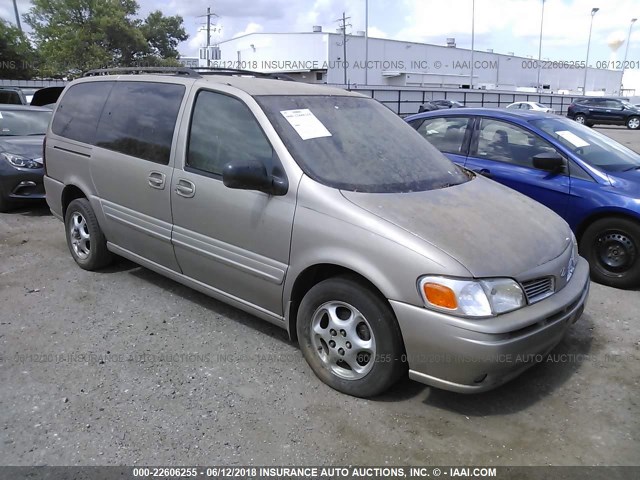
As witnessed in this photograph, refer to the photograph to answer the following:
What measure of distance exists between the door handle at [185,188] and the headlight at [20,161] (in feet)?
15.3

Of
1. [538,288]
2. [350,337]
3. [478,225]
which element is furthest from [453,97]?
[350,337]

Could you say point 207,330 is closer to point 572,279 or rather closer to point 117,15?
point 572,279

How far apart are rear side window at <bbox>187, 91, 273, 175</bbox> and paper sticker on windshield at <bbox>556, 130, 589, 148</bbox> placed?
341 centimetres

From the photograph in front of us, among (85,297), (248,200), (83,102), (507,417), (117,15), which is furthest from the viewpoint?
(117,15)

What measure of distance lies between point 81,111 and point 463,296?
13.0ft

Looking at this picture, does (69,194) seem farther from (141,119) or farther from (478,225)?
(478,225)

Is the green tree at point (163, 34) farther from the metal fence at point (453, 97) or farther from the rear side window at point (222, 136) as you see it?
the rear side window at point (222, 136)

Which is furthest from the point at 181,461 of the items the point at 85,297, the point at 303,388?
the point at 85,297

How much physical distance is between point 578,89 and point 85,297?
311 ft

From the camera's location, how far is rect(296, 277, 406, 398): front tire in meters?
2.84

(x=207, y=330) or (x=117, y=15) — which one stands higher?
(x=117, y=15)

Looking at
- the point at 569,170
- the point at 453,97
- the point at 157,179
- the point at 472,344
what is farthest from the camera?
the point at 453,97

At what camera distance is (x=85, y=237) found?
16.0 ft

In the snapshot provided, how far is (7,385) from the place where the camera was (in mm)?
3166
